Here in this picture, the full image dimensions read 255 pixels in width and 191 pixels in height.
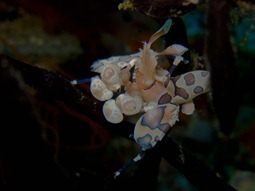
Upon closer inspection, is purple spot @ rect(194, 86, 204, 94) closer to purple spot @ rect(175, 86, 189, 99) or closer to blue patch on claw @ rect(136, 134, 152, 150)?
purple spot @ rect(175, 86, 189, 99)

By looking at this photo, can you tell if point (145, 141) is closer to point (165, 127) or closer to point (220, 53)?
point (165, 127)

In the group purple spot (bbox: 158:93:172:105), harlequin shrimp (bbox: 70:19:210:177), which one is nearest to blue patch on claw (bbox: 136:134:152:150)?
harlequin shrimp (bbox: 70:19:210:177)

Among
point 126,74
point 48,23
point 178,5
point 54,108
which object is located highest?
point 178,5

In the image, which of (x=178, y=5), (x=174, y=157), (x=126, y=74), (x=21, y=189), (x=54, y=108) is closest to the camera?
(x=21, y=189)

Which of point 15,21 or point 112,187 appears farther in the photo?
point 15,21

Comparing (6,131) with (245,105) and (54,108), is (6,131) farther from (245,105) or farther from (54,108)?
(245,105)

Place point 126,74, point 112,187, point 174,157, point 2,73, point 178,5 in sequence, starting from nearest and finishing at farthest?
point 2,73
point 178,5
point 174,157
point 126,74
point 112,187

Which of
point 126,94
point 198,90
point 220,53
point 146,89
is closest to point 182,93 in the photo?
point 198,90

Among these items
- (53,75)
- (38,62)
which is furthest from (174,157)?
(38,62)
